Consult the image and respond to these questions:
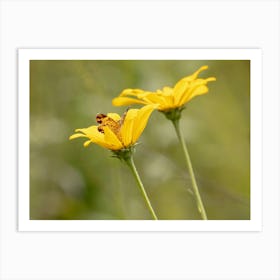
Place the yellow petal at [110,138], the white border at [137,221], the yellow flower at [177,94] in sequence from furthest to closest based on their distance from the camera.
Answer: the white border at [137,221]
the yellow flower at [177,94]
the yellow petal at [110,138]

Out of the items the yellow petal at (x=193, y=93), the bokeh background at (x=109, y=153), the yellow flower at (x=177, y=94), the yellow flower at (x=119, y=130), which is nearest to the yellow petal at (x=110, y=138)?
the yellow flower at (x=119, y=130)

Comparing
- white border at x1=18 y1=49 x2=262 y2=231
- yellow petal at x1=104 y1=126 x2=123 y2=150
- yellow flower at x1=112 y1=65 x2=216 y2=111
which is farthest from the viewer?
white border at x1=18 y1=49 x2=262 y2=231

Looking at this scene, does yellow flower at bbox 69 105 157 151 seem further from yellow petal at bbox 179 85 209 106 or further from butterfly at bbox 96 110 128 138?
yellow petal at bbox 179 85 209 106

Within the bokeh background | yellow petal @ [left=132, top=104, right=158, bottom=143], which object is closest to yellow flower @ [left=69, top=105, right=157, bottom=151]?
yellow petal @ [left=132, top=104, right=158, bottom=143]

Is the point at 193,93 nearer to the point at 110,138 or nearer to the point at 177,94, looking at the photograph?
the point at 177,94

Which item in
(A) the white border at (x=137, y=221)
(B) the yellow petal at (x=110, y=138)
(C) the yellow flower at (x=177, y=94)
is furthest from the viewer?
(A) the white border at (x=137, y=221)

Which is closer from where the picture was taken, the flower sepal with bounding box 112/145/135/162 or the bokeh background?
the flower sepal with bounding box 112/145/135/162
